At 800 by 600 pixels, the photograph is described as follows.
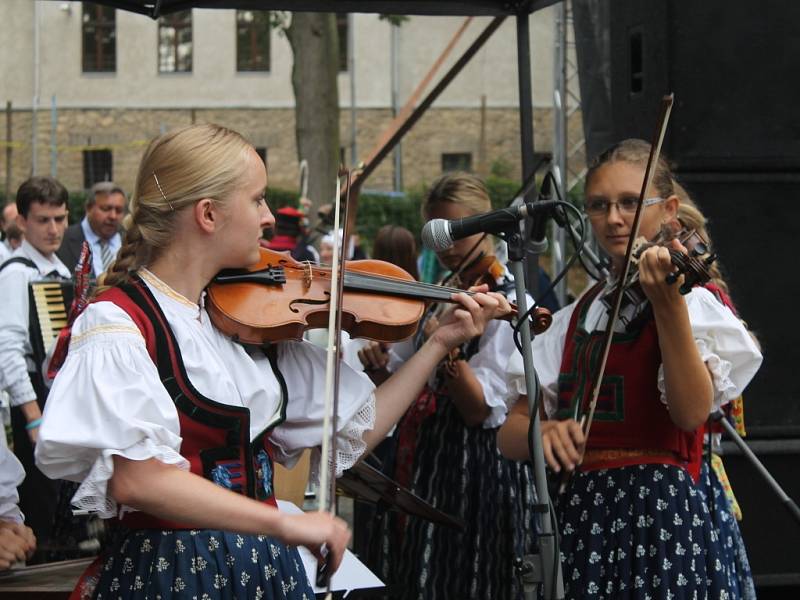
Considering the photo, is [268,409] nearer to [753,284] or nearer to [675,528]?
[675,528]

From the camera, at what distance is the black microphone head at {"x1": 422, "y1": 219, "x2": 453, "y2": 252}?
8.41 feet

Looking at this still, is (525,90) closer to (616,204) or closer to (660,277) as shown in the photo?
(616,204)

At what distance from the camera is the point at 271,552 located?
2287 mm

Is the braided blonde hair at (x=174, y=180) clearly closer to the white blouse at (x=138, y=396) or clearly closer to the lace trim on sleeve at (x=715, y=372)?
the white blouse at (x=138, y=396)

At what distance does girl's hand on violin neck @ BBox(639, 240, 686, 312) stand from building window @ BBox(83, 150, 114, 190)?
85.3ft

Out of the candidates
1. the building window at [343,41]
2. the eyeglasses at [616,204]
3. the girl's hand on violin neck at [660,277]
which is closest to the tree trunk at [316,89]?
the eyeglasses at [616,204]

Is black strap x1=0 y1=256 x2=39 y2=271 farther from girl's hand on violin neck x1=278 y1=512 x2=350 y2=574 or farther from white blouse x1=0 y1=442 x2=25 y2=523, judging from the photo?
Result: girl's hand on violin neck x1=278 y1=512 x2=350 y2=574

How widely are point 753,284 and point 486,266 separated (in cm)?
119

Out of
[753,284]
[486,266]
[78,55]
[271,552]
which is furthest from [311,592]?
[78,55]

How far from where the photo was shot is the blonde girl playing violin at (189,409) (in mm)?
2031

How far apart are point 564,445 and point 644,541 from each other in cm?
33

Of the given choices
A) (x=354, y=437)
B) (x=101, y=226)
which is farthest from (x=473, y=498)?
(x=101, y=226)

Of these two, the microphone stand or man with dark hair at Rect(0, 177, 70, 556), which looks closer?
the microphone stand

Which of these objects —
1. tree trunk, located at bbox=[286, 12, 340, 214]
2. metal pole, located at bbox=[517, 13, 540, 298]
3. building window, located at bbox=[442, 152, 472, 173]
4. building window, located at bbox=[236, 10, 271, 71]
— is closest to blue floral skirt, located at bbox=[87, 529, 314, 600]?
metal pole, located at bbox=[517, 13, 540, 298]
